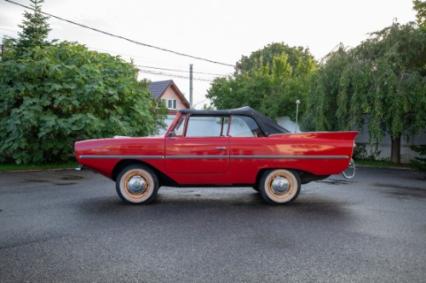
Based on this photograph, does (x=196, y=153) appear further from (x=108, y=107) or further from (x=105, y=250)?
(x=108, y=107)

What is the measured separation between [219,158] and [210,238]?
2.29 m

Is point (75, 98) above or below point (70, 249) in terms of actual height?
above

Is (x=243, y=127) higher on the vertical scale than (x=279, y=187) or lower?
higher

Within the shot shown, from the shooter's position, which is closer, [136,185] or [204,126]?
[136,185]

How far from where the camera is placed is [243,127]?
7020mm

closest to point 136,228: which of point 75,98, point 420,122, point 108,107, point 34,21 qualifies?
point 75,98

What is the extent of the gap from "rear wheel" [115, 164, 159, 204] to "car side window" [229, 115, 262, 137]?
1.73m

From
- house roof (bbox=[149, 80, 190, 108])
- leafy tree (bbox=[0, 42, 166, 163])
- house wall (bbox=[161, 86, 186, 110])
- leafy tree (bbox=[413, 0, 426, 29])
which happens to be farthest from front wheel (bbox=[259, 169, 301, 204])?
house wall (bbox=[161, 86, 186, 110])

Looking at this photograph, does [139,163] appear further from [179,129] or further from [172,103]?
[172,103]

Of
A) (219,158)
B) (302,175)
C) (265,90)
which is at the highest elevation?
(265,90)

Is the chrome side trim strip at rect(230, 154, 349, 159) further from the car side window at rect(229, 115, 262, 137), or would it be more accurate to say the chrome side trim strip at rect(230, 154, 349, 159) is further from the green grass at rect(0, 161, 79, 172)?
the green grass at rect(0, 161, 79, 172)

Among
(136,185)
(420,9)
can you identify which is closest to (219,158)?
(136,185)

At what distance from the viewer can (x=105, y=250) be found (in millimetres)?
4164

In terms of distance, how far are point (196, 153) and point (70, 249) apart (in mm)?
3073
